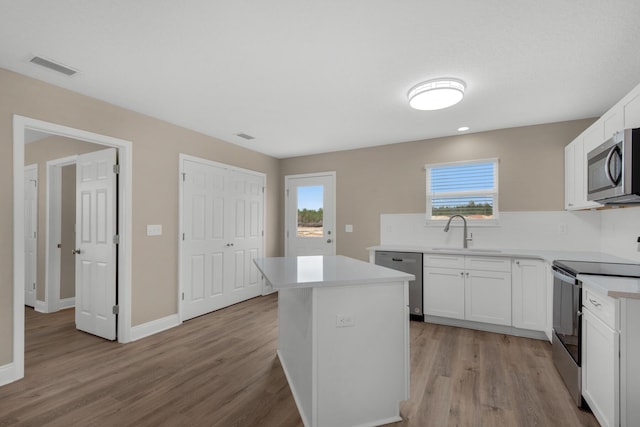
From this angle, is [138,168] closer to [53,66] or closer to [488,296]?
[53,66]

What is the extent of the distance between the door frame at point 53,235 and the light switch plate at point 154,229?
6.03 feet

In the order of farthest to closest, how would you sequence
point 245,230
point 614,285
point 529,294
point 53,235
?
point 245,230
point 53,235
point 529,294
point 614,285

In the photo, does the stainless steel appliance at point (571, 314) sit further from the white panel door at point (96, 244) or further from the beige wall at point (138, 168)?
the white panel door at point (96, 244)

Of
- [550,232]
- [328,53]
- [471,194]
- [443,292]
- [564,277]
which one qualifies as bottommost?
[443,292]

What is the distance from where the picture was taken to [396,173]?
183 inches

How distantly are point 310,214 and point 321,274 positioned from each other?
3435 mm

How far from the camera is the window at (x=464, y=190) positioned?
4035 mm

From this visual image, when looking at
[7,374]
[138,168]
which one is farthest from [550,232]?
[7,374]

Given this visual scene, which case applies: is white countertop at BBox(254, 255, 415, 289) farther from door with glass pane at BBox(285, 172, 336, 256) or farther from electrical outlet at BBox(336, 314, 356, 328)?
door with glass pane at BBox(285, 172, 336, 256)

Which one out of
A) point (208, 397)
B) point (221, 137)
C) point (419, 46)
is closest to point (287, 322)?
point (208, 397)

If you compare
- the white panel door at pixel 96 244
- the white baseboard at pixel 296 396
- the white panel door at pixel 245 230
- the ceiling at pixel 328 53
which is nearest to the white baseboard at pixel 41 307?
the white panel door at pixel 96 244

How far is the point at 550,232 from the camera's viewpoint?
367 cm

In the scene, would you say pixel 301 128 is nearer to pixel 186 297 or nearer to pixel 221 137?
pixel 221 137

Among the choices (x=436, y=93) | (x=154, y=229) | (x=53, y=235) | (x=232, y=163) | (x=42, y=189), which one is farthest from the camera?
(x=232, y=163)
